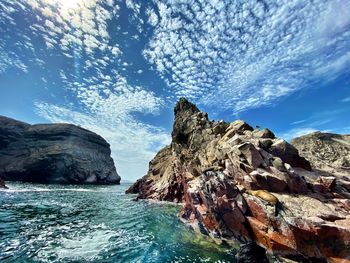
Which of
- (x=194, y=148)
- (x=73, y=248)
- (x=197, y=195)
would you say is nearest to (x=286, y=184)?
(x=197, y=195)

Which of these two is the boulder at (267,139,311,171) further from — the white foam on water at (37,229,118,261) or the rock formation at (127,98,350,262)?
the white foam on water at (37,229,118,261)

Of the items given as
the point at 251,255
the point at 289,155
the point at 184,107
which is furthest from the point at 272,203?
the point at 184,107

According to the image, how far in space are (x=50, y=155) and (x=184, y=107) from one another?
103m

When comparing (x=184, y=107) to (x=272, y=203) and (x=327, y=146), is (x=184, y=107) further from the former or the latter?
(x=272, y=203)

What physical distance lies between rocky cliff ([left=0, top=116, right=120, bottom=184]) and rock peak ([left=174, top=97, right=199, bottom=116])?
9239 centimetres

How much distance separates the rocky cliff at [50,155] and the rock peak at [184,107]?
92391 mm

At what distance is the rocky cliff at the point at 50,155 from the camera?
409 feet

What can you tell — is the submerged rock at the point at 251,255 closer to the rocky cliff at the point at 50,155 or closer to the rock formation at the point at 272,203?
the rock formation at the point at 272,203

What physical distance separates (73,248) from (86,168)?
437 feet

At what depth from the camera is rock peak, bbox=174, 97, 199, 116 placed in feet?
227

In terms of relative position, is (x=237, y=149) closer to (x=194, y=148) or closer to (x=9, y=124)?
(x=194, y=148)

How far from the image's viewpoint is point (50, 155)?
5133 inches

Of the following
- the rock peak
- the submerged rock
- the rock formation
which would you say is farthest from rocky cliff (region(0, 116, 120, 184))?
the submerged rock

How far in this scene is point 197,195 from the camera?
1101 inches
